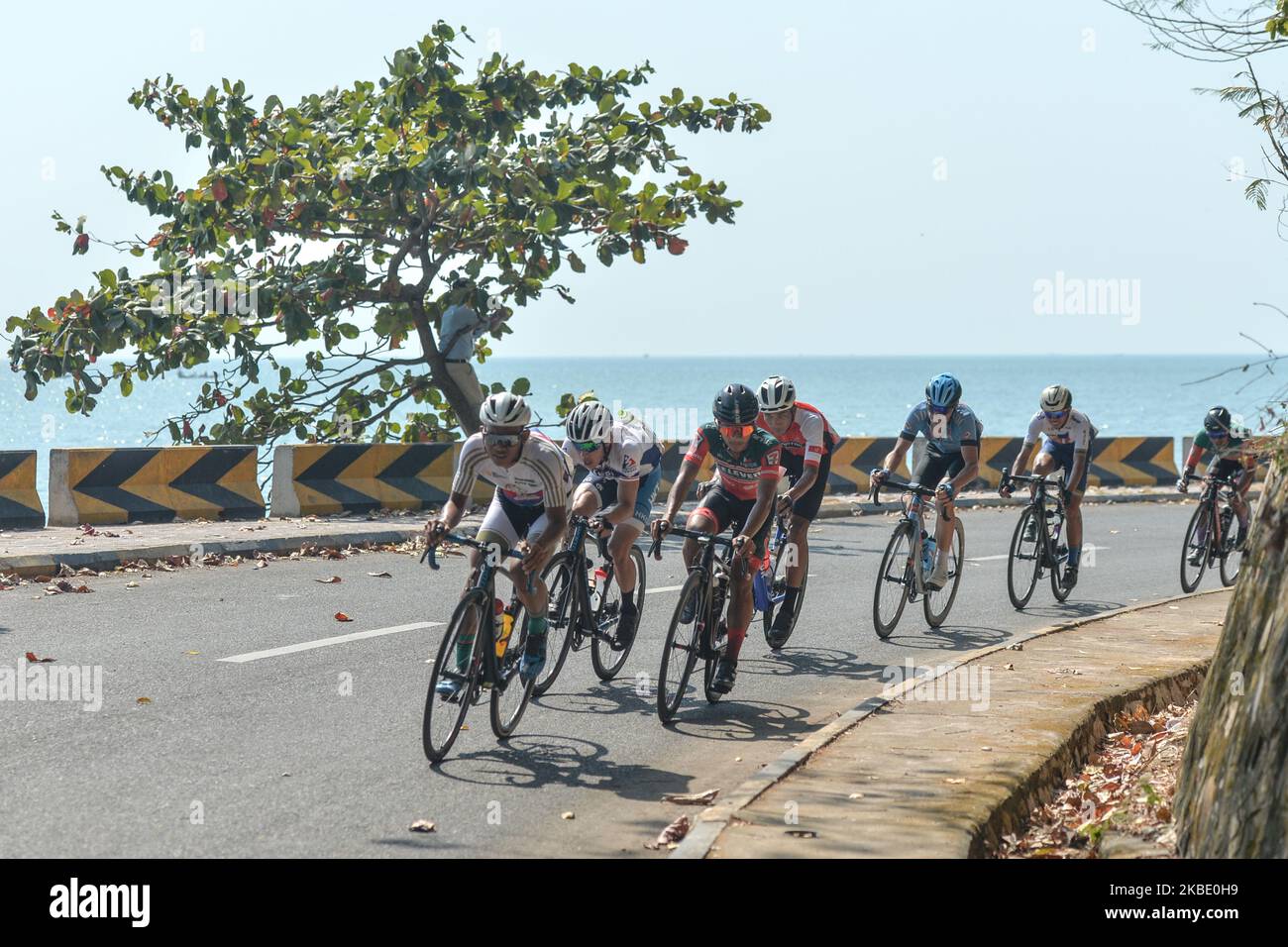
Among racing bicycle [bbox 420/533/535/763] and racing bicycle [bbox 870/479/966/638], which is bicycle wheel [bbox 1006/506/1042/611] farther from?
racing bicycle [bbox 420/533/535/763]

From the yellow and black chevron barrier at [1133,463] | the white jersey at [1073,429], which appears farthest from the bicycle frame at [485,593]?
the yellow and black chevron barrier at [1133,463]

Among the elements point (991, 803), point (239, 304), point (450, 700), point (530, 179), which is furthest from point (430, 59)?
point (991, 803)

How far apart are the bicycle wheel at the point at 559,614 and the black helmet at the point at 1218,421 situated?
795 cm

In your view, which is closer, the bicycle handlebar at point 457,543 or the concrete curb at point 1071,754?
the concrete curb at point 1071,754

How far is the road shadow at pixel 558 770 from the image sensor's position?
7.21 m

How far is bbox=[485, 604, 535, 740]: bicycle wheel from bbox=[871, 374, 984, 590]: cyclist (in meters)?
4.64

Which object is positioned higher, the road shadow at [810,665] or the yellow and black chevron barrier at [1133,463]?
the yellow and black chevron barrier at [1133,463]

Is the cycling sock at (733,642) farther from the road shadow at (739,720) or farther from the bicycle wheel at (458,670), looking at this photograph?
the bicycle wheel at (458,670)

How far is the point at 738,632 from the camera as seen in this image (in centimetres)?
918

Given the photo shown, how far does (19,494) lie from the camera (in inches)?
646

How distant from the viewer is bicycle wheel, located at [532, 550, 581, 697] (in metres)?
9.28

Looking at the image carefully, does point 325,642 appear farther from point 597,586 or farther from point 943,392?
point 943,392

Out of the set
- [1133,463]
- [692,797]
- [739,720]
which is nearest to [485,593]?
[692,797]

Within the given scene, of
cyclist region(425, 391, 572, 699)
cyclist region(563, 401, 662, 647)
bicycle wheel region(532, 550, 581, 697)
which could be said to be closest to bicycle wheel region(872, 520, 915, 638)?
cyclist region(563, 401, 662, 647)
